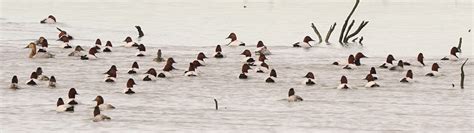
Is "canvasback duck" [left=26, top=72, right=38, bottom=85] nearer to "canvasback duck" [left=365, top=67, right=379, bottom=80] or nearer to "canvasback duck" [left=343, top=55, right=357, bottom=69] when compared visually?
"canvasback duck" [left=365, top=67, right=379, bottom=80]

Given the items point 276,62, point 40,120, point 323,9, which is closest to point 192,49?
point 276,62

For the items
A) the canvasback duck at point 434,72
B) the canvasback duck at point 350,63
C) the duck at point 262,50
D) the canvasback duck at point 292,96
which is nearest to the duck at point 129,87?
the canvasback duck at point 292,96

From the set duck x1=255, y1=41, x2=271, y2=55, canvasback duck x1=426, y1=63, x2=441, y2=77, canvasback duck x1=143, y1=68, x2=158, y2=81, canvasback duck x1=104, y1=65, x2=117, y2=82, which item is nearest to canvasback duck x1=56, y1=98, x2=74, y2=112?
canvasback duck x1=104, y1=65, x2=117, y2=82

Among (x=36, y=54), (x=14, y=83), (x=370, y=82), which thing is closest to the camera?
(x=14, y=83)

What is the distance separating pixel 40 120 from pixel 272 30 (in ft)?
38.5

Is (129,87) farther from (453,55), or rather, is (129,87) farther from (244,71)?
(453,55)

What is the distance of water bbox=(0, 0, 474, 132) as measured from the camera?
10.1m

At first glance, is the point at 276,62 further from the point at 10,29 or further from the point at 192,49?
the point at 10,29

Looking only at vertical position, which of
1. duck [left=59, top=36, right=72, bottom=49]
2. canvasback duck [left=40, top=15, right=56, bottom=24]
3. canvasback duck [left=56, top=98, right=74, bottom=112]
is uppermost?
canvasback duck [left=40, top=15, right=56, bottom=24]

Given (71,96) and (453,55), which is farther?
(453,55)

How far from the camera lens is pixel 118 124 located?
978cm

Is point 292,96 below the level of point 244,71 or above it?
below

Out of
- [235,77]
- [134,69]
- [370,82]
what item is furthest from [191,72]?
[370,82]

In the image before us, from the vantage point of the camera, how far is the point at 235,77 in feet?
44.9
